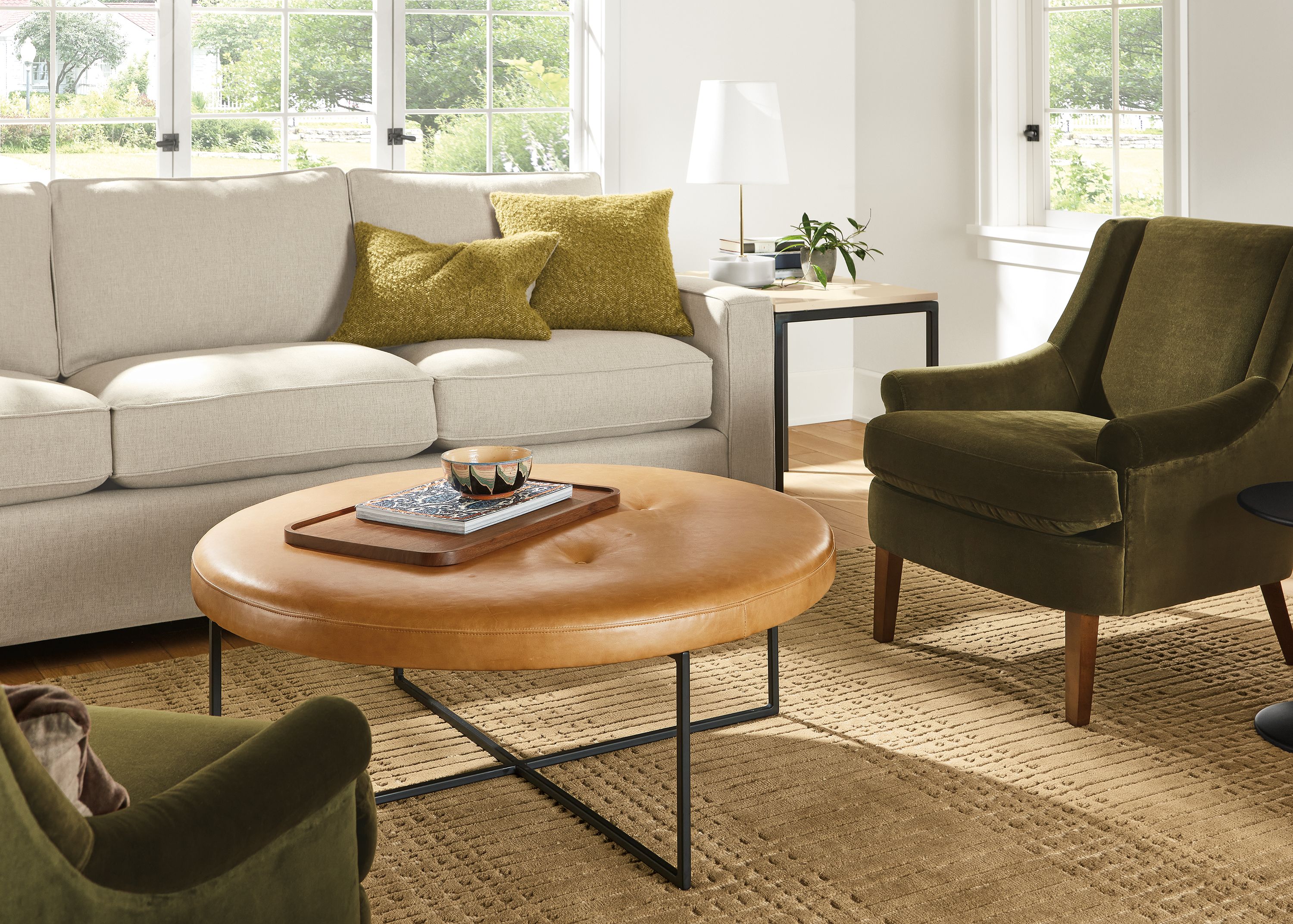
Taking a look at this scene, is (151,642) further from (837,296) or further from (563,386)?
(837,296)

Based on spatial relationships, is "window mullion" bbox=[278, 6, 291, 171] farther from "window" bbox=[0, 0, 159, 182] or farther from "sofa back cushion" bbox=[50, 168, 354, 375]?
"sofa back cushion" bbox=[50, 168, 354, 375]

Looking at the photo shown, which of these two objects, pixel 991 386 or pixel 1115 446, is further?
pixel 991 386

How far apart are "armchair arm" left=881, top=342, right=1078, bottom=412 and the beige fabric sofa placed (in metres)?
0.74

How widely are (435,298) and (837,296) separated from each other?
4.04 ft

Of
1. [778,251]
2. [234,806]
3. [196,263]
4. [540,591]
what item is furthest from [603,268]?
[234,806]

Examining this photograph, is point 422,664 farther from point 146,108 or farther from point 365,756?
point 146,108

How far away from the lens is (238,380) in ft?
9.50

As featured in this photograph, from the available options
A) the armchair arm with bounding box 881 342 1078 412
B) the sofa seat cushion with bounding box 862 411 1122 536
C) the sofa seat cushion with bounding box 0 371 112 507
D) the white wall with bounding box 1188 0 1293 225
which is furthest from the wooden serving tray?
the white wall with bounding box 1188 0 1293 225

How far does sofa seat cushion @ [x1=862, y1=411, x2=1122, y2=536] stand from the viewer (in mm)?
2293

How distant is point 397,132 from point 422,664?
3.23 meters

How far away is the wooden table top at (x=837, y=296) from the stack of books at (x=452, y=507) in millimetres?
1649

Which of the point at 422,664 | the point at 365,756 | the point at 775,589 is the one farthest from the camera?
the point at 775,589

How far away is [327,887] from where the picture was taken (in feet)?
3.96

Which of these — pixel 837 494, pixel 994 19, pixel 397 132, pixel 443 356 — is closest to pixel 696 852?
pixel 443 356
